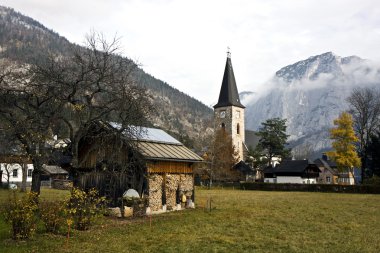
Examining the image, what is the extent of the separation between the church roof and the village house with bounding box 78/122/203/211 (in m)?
68.1

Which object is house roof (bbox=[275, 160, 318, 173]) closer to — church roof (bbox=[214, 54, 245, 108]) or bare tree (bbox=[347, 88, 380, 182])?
bare tree (bbox=[347, 88, 380, 182])

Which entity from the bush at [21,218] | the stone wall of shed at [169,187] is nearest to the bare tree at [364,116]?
the stone wall of shed at [169,187]

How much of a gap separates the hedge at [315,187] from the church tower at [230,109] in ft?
100

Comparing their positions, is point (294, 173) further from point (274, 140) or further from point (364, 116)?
point (364, 116)

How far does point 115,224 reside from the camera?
61.8ft

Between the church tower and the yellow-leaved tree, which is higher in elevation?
the church tower

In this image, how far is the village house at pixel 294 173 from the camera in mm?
71812

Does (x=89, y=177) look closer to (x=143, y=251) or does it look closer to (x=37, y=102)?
(x=37, y=102)

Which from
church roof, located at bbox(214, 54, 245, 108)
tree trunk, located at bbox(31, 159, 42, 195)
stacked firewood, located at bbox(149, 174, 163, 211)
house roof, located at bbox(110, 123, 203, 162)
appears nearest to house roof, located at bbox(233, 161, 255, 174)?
church roof, located at bbox(214, 54, 245, 108)

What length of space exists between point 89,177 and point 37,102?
6544mm

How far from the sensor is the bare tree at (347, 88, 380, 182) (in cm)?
5831

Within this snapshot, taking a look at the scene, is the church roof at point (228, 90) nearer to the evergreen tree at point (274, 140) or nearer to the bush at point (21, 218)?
the evergreen tree at point (274, 140)

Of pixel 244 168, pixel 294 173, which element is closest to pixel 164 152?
pixel 294 173

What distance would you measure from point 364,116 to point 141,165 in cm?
4717
